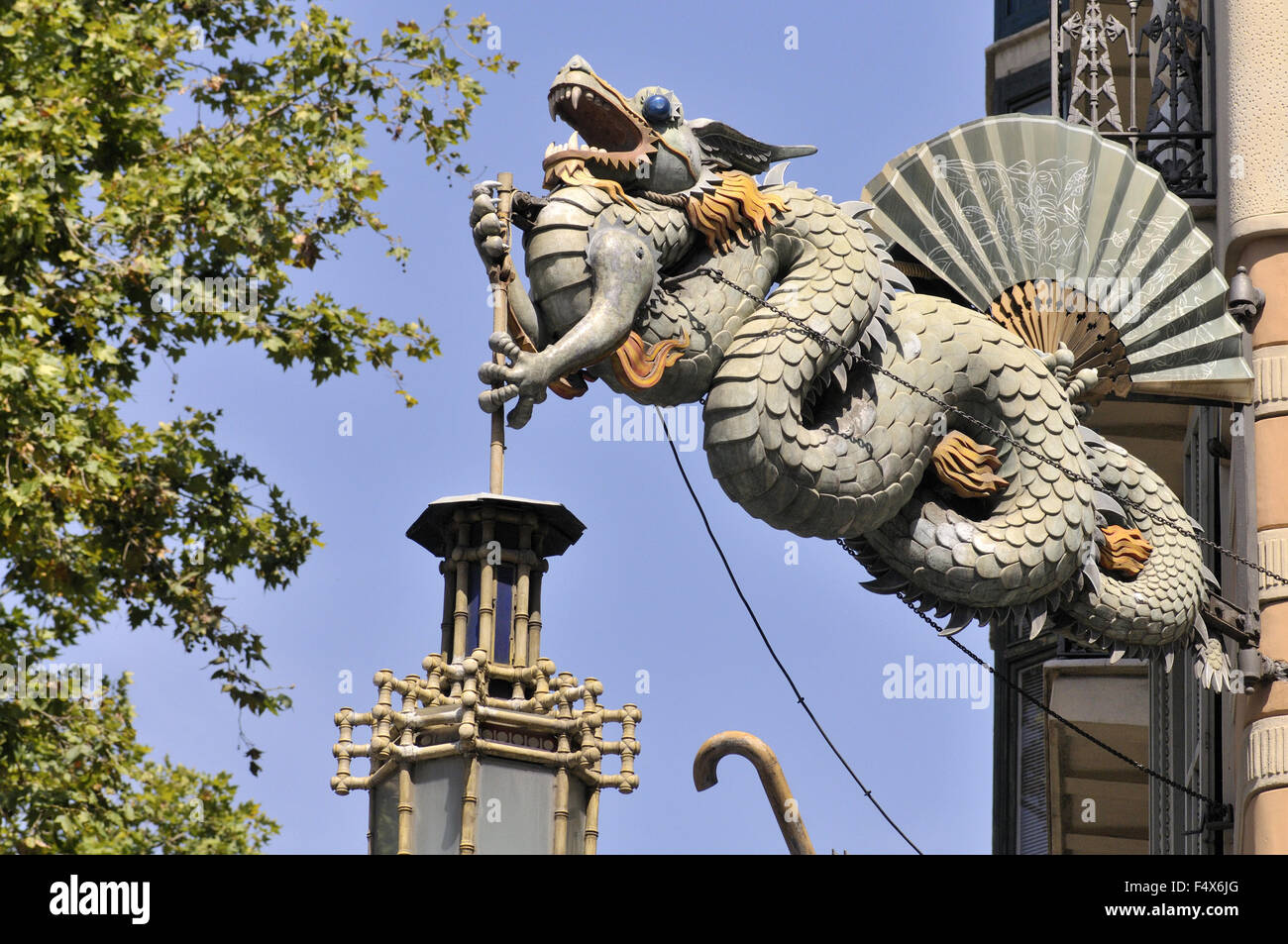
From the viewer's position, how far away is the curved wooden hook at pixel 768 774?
1214cm

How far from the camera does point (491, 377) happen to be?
10375 millimetres

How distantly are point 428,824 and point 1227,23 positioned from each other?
22.4 ft

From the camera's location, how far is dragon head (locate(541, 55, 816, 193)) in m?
10.8

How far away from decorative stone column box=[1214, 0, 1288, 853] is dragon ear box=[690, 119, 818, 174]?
3.17 m

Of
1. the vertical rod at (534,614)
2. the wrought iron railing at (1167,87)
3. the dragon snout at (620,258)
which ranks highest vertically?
the wrought iron railing at (1167,87)

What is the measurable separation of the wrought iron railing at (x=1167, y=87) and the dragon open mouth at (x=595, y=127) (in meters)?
4.48

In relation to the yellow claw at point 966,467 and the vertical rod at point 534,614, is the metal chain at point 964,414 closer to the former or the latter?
the yellow claw at point 966,467

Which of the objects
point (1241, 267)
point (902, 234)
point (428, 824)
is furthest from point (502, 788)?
point (1241, 267)

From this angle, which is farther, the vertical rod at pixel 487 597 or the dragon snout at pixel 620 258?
the vertical rod at pixel 487 597

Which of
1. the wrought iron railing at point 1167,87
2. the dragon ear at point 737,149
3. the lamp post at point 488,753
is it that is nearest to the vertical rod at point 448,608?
the lamp post at point 488,753

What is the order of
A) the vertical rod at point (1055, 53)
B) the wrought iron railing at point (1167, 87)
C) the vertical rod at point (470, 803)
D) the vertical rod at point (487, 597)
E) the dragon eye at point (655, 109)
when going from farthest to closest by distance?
the vertical rod at point (1055, 53) → the wrought iron railing at point (1167, 87) → the vertical rod at point (487, 597) → the dragon eye at point (655, 109) → the vertical rod at point (470, 803)

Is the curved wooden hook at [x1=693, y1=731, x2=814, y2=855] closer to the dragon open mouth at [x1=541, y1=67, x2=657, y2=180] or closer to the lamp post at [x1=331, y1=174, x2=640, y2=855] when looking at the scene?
the lamp post at [x1=331, y1=174, x2=640, y2=855]

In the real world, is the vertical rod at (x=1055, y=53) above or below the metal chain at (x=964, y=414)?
above
